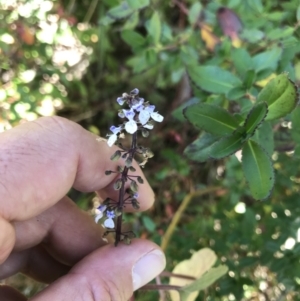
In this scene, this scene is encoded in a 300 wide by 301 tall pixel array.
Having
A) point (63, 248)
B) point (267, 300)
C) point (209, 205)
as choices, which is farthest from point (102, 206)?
point (209, 205)

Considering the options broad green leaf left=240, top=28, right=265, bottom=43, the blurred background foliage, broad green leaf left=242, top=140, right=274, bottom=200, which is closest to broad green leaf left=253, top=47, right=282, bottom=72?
the blurred background foliage

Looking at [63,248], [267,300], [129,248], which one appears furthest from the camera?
[267,300]

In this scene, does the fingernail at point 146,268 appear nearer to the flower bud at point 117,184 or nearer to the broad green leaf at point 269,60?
the flower bud at point 117,184

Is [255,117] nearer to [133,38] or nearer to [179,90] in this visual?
[133,38]

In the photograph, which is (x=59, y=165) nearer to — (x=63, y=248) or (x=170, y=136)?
(x=63, y=248)

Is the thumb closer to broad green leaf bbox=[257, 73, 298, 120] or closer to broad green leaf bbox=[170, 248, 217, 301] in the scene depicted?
broad green leaf bbox=[170, 248, 217, 301]

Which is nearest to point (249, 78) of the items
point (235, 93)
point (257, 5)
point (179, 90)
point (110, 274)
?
point (235, 93)

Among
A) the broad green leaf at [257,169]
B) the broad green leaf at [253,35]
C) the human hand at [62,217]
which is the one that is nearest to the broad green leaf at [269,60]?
the broad green leaf at [253,35]
